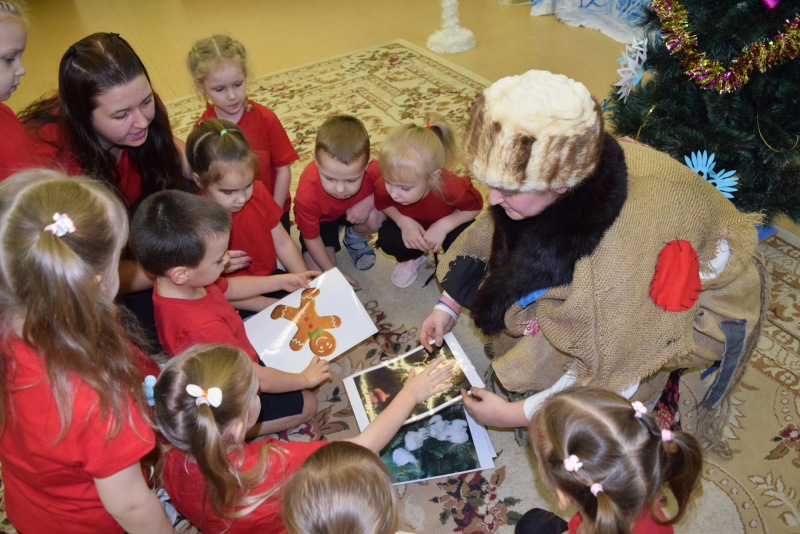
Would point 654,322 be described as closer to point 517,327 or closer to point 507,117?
point 517,327

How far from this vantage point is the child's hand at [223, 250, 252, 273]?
1.81 meters

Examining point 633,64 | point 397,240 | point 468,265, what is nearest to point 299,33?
point 397,240

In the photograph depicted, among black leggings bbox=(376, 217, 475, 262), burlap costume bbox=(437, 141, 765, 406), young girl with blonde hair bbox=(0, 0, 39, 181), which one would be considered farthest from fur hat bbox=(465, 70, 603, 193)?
young girl with blonde hair bbox=(0, 0, 39, 181)

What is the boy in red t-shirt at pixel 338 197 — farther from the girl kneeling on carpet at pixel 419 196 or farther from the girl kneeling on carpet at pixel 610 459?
the girl kneeling on carpet at pixel 610 459

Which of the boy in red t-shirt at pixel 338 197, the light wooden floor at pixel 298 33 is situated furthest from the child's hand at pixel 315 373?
the light wooden floor at pixel 298 33

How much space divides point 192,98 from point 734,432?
359cm

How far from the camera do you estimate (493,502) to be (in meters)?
1.54

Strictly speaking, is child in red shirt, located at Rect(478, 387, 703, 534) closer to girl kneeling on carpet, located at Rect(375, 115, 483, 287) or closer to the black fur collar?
the black fur collar

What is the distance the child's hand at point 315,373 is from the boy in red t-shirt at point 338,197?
2.08 ft

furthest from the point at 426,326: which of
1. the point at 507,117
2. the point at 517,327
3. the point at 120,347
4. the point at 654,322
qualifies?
the point at 120,347

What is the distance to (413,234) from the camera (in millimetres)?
2119

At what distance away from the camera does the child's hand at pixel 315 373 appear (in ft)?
5.19

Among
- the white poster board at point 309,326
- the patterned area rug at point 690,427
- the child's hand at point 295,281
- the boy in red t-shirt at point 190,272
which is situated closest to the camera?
the boy in red t-shirt at point 190,272

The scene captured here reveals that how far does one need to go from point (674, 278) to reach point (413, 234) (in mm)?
1066
